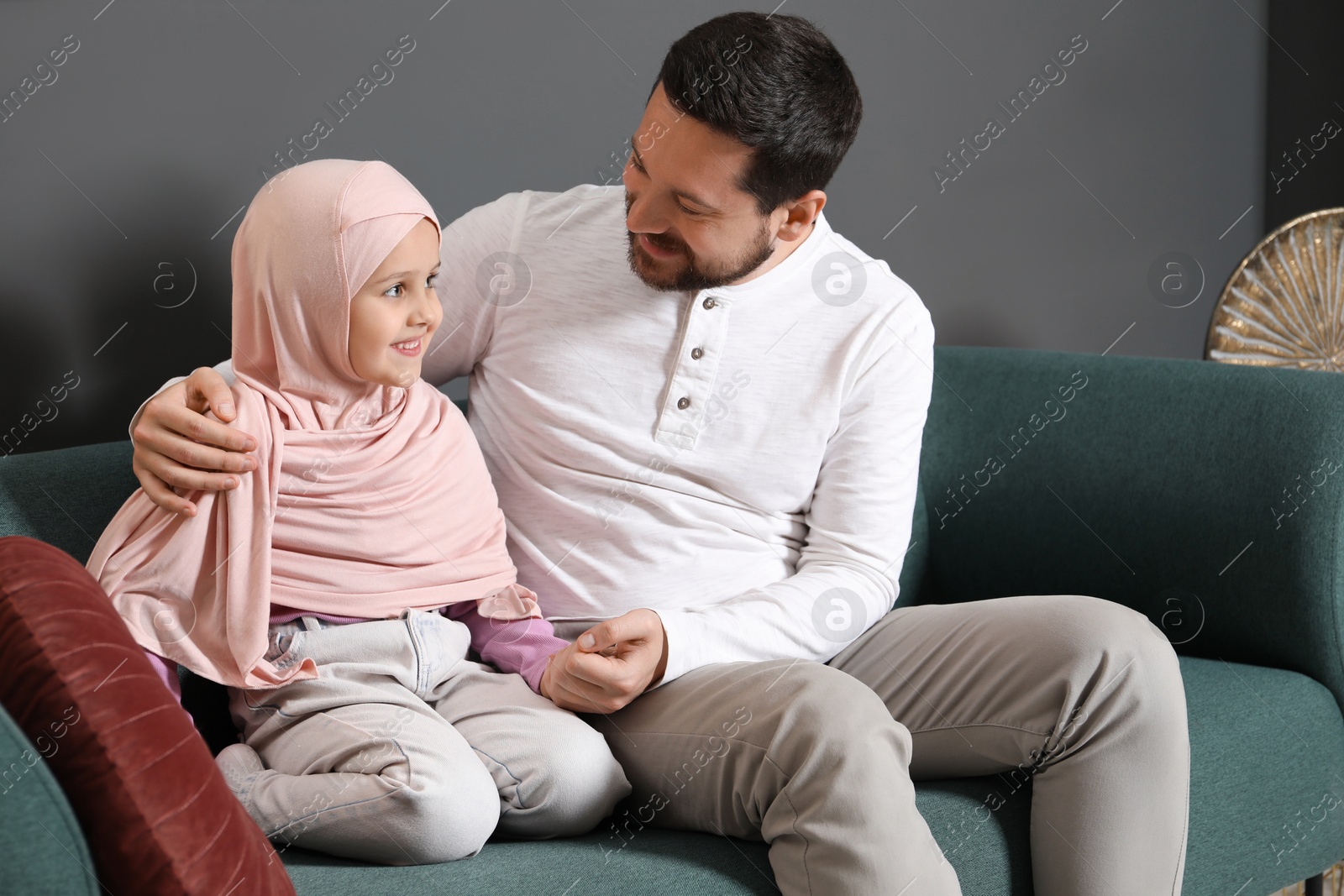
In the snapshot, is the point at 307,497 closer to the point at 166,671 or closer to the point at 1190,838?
the point at 166,671

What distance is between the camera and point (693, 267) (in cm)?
144

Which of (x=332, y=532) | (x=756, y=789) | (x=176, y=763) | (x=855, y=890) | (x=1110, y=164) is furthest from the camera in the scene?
(x=1110, y=164)

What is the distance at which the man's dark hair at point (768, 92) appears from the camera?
1.33 metres

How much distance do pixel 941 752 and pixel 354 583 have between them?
0.69 meters

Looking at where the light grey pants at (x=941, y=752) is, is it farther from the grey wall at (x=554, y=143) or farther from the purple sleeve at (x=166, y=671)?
the grey wall at (x=554, y=143)

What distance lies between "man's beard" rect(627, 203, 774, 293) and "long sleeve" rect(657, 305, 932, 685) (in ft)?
0.63

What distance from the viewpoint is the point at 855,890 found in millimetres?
1004

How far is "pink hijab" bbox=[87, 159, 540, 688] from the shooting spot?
1140 mm

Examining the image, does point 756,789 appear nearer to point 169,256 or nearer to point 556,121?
point 169,256

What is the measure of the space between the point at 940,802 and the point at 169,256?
118cm

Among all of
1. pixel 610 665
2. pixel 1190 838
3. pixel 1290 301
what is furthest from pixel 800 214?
pixel 1290 301

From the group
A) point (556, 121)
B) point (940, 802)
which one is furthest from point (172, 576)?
point (556, 121)

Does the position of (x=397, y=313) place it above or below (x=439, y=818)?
above

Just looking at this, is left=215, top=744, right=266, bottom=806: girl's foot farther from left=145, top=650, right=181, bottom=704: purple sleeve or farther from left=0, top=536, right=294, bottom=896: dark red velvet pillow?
left=0, top=536, right=294, bottom=896: dark red velvet pillow
